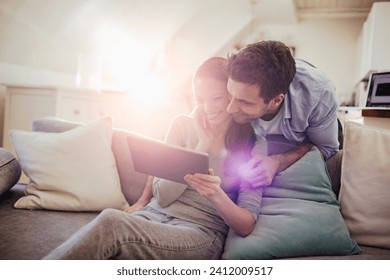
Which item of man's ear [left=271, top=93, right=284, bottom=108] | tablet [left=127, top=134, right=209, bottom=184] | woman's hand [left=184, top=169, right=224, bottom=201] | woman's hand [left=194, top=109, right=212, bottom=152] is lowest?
woman's hand [left=184, top=169, right=224, bottom=201]

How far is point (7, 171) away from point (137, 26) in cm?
205

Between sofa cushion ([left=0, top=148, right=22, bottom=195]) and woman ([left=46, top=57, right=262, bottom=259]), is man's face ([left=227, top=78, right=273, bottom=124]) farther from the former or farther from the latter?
sofa cushion ([left=0, top=148, right=22, bottom=195])

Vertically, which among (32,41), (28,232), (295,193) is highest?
(32,41)

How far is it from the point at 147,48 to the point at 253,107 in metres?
2.62

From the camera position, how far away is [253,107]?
91 cm

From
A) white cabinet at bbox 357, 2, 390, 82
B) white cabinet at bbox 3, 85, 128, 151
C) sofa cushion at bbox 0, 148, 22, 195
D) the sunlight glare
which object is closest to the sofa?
sofa cushion at bbox 0, 148, 22, 195

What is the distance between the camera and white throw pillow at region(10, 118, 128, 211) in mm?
1126

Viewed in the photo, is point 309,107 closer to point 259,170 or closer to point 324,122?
point 324,122

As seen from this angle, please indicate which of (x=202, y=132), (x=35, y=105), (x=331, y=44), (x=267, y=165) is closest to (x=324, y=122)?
(x=267, y=165)

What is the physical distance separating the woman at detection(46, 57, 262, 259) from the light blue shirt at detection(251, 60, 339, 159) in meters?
0.10

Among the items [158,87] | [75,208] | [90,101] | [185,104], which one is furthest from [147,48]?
[75,208]

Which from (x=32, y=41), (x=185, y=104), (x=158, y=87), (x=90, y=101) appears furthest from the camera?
(x=185, y=104)

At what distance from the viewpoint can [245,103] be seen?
0.90 meters

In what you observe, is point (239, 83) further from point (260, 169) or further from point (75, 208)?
point (75, 208)
